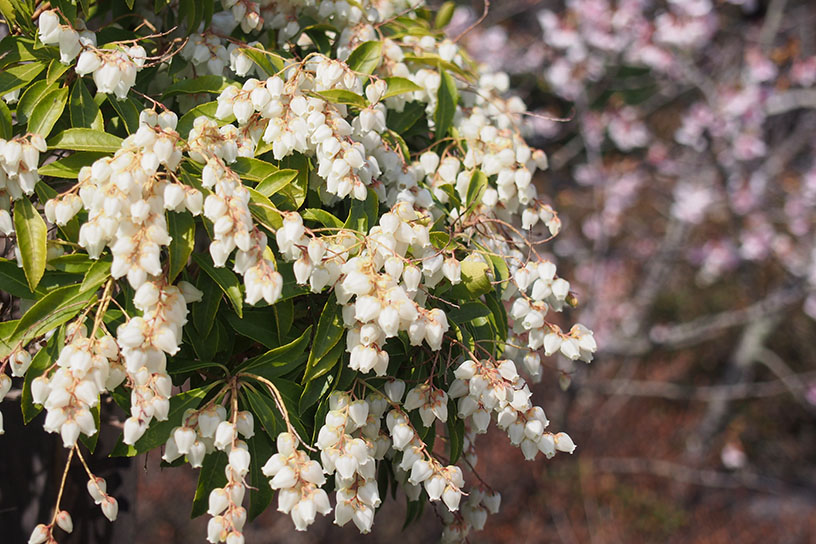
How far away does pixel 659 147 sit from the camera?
4.79 metres

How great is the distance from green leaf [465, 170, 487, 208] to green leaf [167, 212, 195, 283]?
22.8 inches

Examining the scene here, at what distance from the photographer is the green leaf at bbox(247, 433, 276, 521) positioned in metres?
1.24

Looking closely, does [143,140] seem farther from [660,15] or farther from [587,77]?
[660,15]

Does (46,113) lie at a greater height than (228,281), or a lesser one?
greater

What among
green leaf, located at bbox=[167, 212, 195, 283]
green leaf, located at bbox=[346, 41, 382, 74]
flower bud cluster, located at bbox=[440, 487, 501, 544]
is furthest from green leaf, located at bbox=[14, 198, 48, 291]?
flower bud cluster, located at bbox=[440, 487, 501, 544]

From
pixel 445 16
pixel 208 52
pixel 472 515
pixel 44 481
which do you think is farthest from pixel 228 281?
pixel 445 16

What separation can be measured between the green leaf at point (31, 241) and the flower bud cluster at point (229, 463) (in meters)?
0.32

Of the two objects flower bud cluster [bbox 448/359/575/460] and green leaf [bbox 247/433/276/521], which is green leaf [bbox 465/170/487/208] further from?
green leaf [bbox 247/433/276/521]

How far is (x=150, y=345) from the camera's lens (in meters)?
0.99

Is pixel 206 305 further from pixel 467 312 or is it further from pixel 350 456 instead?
pixel 467 312

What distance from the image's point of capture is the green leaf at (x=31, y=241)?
1111 millimetres

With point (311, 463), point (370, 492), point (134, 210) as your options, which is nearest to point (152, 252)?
point (134, 210)

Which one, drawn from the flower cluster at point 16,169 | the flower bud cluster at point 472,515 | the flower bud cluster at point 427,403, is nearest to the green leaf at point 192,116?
the flower cluster at point 16,169

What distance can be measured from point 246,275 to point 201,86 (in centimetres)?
50
